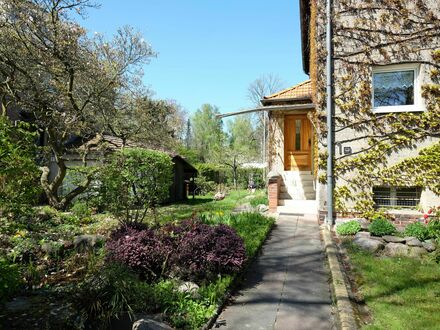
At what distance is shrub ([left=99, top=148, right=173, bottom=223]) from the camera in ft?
23.1

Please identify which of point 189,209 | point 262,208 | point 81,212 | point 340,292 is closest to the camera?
point 340,292

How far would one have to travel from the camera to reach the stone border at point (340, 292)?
390 centimetres

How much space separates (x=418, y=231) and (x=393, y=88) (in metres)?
3.78

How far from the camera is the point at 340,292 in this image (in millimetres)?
4707

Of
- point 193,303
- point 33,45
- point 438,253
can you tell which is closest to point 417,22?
point 438,253

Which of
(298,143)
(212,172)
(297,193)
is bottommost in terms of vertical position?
(297,193)

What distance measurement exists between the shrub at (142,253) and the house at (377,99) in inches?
204

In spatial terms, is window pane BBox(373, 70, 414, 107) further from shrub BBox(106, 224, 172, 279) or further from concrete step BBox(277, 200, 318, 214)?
shrub BBox(106, 224, 172, 279)

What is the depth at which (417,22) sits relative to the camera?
8.55 meters

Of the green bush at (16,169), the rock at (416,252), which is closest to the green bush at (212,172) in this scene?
the rock at (416,252)

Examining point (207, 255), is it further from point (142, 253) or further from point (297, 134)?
point (297, 134)

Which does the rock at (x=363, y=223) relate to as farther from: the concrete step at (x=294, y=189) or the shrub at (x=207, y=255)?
the shrub at (x=207, y=255)

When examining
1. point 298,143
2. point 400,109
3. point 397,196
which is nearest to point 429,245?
point 397,196

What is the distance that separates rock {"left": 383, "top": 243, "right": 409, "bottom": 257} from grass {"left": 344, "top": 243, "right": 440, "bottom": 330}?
262 mm
